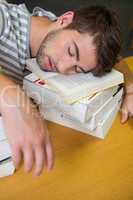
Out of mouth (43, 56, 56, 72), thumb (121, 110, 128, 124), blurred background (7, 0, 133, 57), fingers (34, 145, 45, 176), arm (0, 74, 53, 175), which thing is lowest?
blurred background (7, 0, 133, 57)

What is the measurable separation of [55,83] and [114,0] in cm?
200

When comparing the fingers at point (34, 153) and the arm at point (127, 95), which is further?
the arm at point (127, 95)

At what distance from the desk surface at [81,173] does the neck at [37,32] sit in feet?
1.09

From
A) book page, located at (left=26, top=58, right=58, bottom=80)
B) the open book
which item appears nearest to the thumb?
the open book

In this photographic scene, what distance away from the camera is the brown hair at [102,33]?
2.94 ft

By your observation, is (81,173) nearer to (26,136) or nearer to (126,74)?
(26,136)

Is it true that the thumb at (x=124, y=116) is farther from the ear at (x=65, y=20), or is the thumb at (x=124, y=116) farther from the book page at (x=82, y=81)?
the ear at (x=65, y=20)

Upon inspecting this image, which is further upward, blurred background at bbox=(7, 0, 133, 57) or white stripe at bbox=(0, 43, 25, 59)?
white stripe at bbox=(0, 43, 25, 59)

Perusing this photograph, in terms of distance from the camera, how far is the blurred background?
7.61ft

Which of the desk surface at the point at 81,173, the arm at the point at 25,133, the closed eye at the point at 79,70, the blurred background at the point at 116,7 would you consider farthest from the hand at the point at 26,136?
the blurred background at the point at 116,7

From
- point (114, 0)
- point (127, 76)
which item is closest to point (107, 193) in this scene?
point (127, 76)

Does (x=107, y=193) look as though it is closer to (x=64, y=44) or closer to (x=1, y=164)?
(x=1, y=164)

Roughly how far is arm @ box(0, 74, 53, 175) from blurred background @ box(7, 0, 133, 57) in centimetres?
175

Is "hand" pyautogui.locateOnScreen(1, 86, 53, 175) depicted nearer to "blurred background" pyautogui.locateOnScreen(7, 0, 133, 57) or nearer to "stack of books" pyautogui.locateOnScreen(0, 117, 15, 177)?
"stack of books" pyautogui.locateOnScreen(0, 117, 15, 177)
